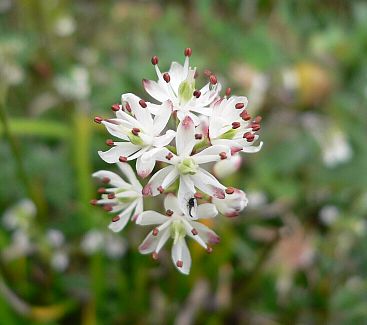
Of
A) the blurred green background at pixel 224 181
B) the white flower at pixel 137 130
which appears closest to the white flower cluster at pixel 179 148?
the white flower at pixel 137 130

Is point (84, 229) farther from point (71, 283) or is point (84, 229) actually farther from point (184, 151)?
point (184, 151)

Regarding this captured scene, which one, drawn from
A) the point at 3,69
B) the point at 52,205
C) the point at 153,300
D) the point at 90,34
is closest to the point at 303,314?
the point at 153,300

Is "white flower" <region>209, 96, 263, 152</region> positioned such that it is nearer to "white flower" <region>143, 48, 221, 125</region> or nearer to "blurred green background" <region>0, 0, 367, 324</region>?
"white flower" <region>143, 48, 221, 125</region>

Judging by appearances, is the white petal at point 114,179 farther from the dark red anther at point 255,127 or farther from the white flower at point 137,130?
the dark red anther at point 255,127

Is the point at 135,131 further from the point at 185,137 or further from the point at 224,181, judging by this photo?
the point at 224,181

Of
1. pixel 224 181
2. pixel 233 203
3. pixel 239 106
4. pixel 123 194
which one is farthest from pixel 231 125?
pixel 224 181

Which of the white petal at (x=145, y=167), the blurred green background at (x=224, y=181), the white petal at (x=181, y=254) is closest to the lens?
the white petal at (x=145, y=167)
